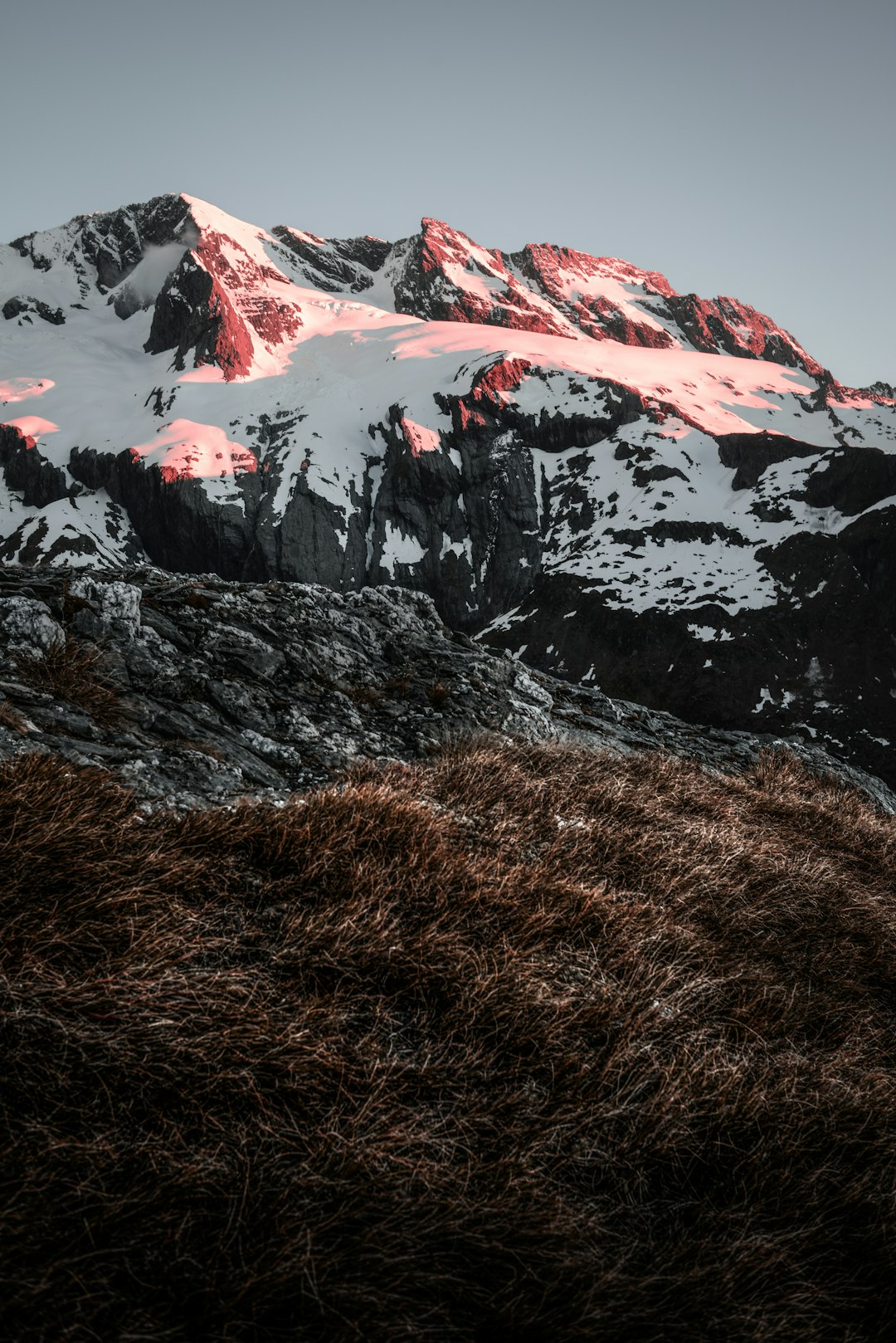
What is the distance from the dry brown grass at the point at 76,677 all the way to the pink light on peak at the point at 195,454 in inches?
7294

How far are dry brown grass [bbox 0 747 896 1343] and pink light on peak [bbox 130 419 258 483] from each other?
18943cm

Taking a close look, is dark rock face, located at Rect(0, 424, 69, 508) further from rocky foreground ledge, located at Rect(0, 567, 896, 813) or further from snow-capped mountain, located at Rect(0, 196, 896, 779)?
rocky foreground ledge, located at Rect(0, 567, 896, 813)

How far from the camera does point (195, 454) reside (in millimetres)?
182375

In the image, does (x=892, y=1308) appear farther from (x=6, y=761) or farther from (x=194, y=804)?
(x=6, y=761)

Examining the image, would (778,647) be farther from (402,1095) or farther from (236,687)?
(402,1095)

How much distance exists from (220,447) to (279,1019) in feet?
667

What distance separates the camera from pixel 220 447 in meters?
184

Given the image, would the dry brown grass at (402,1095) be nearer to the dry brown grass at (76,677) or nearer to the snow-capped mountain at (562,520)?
the dry brown grass at (76,677)

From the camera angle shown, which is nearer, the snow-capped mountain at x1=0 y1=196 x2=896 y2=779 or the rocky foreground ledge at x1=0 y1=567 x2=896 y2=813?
the rocky foreground ledge at x1=0 y1=567 x2=896 y2=813


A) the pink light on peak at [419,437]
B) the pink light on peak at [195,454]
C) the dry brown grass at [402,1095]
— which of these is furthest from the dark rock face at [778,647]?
the dry brown grass at [402,1095]

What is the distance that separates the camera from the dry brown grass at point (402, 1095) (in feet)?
6.96

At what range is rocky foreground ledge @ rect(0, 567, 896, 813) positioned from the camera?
5684 mm

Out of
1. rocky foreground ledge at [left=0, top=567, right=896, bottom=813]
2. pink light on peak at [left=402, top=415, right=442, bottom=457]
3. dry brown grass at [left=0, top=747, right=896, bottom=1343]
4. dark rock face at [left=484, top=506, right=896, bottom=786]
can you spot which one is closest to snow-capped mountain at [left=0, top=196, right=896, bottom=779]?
dark rock face at [left=484, top=506, right=896, bottom=786]

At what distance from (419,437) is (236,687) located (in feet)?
584
